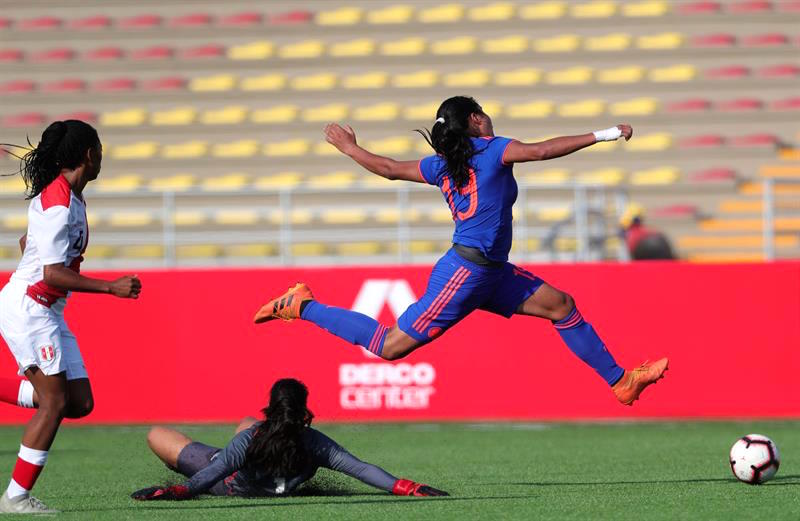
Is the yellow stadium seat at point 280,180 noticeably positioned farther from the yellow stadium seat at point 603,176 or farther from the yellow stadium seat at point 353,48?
the yellow stadium seat at point 603,176

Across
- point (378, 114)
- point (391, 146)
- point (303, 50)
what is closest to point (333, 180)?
point (391, 146)

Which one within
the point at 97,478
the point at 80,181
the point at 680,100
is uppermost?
the point at 680,100

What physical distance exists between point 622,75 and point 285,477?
12.0m

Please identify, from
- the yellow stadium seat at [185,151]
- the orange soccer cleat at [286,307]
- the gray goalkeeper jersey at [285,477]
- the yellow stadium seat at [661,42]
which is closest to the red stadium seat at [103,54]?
the yellow stadium seat at [185,151]

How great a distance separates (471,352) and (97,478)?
466cm

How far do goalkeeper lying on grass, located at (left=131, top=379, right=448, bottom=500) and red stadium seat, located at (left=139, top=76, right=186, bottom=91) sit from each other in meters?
12.3

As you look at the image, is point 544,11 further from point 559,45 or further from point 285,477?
point 285,477

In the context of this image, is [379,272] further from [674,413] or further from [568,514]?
[568,514]

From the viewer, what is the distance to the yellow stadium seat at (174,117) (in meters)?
18.0

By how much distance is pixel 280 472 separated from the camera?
21.6 feet

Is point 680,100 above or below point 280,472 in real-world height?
above

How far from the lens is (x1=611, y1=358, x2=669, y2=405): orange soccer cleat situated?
7324mm

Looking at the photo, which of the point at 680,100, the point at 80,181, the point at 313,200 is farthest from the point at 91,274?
the point at 680,100

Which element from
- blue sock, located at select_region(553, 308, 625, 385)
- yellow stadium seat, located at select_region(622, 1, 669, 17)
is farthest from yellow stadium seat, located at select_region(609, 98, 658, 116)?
blue sock, located at select_region(553, 308, 625, 385)
